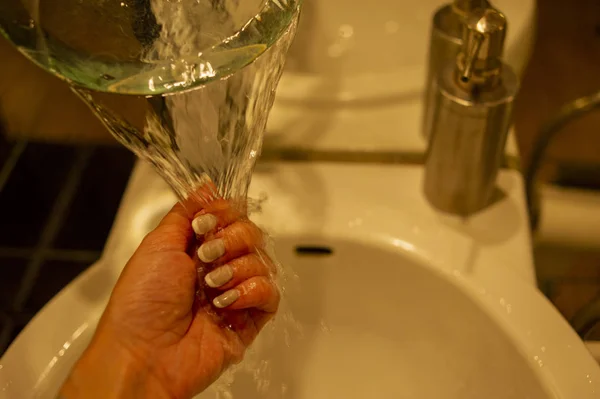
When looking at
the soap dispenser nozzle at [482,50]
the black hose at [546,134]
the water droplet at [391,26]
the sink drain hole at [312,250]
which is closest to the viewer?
the soap dispenser nozzle at [482,50]

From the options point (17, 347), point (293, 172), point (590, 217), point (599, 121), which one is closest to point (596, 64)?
point (599, 121)

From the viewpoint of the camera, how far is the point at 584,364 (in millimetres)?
446

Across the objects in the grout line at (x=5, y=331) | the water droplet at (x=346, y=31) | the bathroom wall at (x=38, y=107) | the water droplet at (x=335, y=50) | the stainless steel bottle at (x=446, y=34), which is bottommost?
the grout line at (x=5, y=331)

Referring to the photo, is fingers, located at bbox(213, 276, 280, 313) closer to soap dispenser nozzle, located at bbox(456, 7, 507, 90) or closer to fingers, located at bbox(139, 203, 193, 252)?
fingers, located at bbox(139, 203, 193, 252)

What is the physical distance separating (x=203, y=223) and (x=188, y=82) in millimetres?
144

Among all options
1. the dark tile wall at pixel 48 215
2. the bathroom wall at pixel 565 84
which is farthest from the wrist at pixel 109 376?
the bathroom wall at pixel 565 84

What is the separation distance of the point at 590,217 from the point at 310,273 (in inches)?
16.6

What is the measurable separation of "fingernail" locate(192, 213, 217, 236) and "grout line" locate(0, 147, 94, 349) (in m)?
0.44

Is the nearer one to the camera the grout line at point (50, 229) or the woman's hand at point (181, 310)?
the woman's hand at point (181, 310)

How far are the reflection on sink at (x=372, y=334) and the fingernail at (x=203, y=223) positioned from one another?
0.11 meters

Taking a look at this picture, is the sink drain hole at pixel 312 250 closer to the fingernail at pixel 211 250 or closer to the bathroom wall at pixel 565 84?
the fingernail at pixel 211 250

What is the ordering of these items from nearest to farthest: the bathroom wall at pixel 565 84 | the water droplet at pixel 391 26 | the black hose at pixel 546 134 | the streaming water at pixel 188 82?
the streaming water at pixel 188 82 → the black hose at pixel 546 134 → the water droplet at pixel 391 26 → the bathroom wall at pixel 565 84

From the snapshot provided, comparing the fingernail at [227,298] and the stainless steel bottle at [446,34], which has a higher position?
the stainless steel bottle at [446,34]

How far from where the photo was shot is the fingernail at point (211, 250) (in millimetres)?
452
